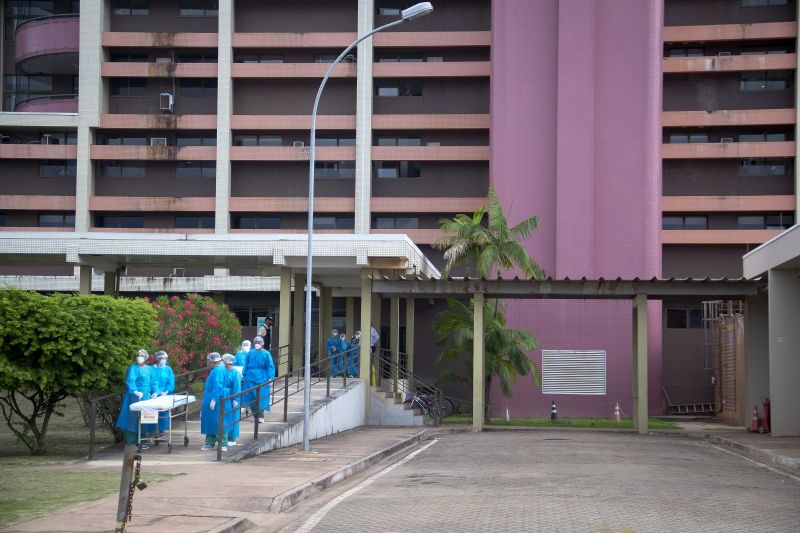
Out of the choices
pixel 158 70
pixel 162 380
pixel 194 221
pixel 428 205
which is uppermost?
pixel 158 70

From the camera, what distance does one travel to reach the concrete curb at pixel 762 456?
19.7 meters

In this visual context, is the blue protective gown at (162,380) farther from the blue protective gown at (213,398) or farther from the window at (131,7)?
the window at (131,7)

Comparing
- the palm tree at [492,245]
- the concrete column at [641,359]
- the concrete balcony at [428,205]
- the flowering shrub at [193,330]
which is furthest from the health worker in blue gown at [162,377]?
the concrete balcony at [428,205]

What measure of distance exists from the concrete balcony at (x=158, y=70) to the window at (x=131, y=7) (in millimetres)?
2974

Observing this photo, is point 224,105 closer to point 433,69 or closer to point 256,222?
point 256,222

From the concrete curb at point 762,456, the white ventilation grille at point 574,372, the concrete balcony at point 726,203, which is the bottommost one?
the concrete curb at point 762,456

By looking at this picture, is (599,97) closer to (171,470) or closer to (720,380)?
(720,380)

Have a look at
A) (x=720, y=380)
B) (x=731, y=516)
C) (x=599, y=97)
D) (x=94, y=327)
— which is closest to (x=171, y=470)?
(x=94, y=327)

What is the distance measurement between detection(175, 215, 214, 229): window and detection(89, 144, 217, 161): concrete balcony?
2.97 m

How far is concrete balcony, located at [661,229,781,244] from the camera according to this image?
170 feet

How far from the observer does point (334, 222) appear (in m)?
56.2

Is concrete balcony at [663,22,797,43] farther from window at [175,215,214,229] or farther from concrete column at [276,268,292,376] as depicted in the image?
concrete column at [276,268,292,376]

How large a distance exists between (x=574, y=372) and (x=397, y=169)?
17.3 meters

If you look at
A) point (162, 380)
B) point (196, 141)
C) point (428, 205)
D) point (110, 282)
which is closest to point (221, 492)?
point (162, 380)
